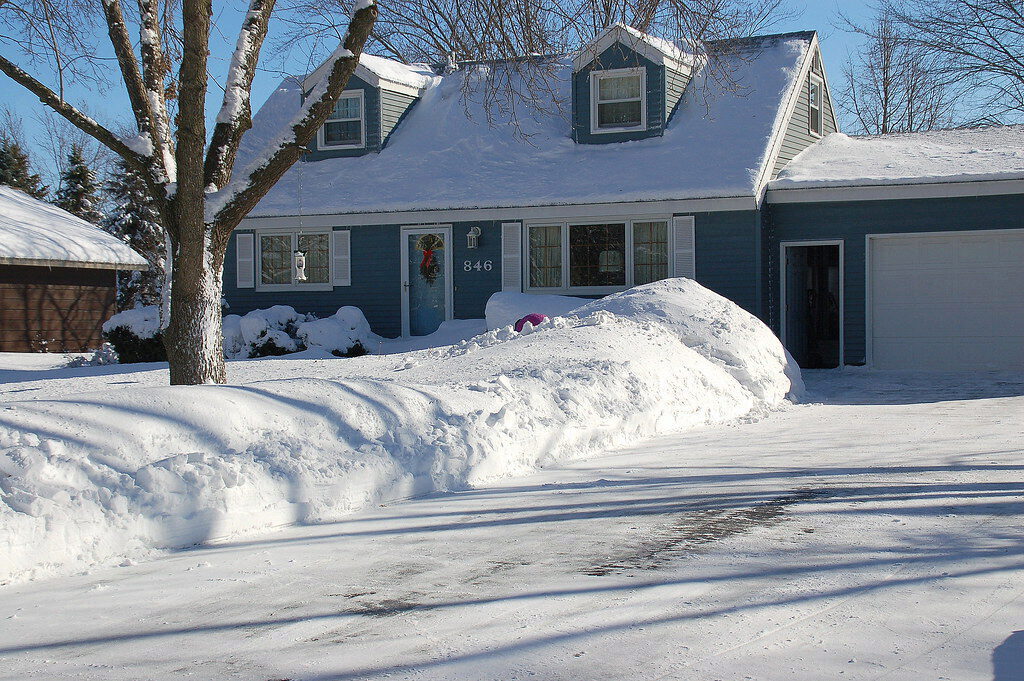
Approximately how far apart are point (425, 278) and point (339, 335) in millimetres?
2379

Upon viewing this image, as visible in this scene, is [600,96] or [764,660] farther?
[600,96]

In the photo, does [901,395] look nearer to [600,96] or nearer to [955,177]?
[955,177]

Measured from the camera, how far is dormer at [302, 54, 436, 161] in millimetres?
20203

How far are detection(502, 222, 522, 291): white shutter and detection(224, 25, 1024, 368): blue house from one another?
0.04 meters

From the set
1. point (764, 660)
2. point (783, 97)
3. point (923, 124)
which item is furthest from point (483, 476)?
point (923, 124)

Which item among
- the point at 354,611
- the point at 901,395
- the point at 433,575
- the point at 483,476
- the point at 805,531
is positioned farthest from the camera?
the point at 901,395

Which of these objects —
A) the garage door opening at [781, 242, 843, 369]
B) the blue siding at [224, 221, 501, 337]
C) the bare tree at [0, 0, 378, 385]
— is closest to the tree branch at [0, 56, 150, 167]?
the bare tree at [0, 0, 378, 385]

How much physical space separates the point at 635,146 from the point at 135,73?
33.6 ft

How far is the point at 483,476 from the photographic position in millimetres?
6816

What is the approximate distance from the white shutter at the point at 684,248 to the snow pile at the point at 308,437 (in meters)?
6.56

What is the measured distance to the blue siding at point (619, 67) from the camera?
59.7ft

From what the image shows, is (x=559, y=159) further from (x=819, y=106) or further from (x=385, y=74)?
(x=819, y=106)

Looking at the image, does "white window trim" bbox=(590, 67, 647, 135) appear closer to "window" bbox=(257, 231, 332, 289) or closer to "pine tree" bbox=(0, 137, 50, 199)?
"window" bbox=(257, 231, 332, 289)

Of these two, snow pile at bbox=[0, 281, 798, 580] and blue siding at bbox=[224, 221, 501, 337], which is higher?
blue siding at bbox=[224, 221, 501, 337]
